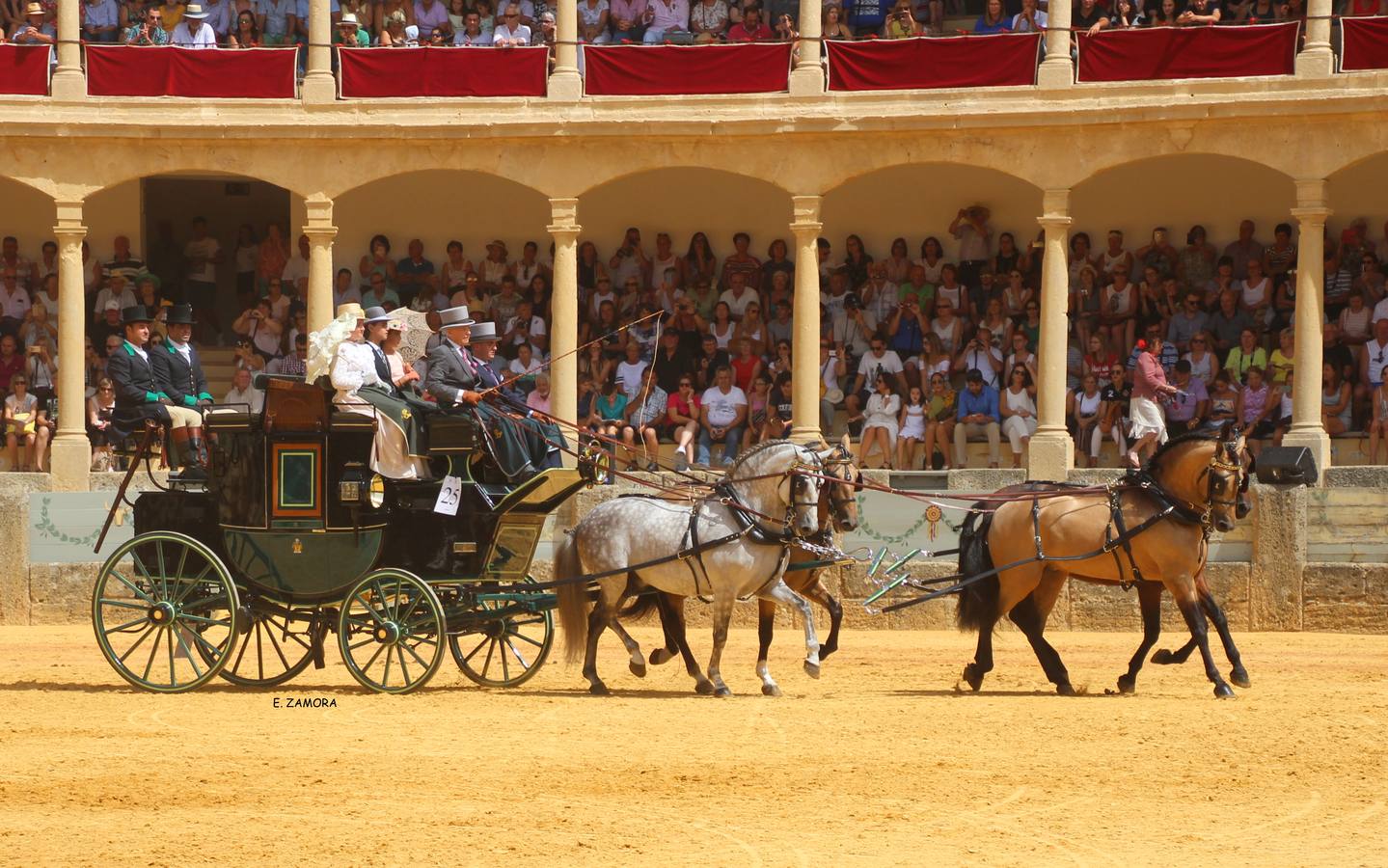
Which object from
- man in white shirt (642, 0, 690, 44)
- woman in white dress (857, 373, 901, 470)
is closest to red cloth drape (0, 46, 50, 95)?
man in white shirt (642, 0, 690, 44)

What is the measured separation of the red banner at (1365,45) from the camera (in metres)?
22.6

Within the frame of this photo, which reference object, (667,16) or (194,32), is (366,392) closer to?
(667,16)

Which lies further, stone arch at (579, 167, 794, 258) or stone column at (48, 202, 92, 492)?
stone arch at (579, 167, 794, 258)

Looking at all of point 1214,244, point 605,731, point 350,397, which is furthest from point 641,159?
point 605,731

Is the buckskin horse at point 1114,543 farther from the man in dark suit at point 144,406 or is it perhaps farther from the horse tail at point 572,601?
the man in dark suit at point 144,406

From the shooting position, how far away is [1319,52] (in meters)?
22.9

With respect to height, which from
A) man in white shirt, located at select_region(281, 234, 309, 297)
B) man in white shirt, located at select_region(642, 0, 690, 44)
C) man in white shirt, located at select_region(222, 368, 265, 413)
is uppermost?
man in white shirt, located at select_region(642, 0, 690, 44)

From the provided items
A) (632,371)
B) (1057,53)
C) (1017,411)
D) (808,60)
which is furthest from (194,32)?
(1017,411)

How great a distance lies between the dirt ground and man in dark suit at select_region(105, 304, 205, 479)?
1.66m

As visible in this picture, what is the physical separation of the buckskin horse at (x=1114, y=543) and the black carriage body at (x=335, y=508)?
10.1 ft

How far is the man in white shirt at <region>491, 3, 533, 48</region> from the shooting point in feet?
84.4

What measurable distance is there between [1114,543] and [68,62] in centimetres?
1528

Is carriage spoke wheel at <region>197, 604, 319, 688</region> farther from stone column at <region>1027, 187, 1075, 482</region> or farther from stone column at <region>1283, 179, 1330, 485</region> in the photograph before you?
stone column at <region>1283, 179, 1330, 485</region>

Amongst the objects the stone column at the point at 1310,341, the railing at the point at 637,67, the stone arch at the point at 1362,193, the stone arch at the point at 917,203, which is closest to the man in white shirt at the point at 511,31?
the railing at the point at 637,67
